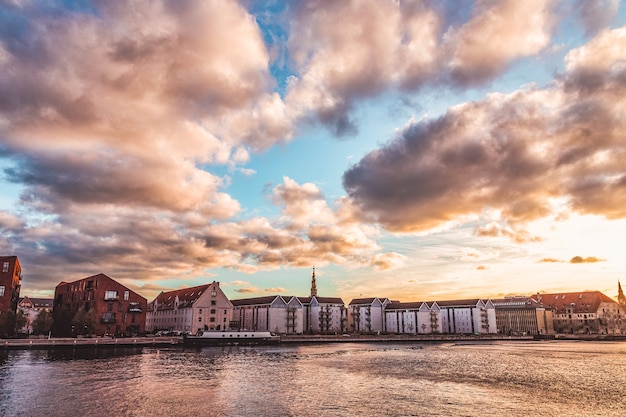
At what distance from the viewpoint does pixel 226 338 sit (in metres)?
133

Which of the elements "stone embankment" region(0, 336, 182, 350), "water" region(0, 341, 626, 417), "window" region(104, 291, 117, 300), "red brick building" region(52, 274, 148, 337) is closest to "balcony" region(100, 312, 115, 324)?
"red brick building" region(52, 274, 148, 337)

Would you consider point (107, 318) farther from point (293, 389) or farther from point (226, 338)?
point (293, 389)

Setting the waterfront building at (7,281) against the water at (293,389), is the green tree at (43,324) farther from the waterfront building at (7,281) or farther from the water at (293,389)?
the water at (293,389)

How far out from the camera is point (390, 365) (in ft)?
257

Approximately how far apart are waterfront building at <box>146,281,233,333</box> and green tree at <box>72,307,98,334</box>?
1377 inches

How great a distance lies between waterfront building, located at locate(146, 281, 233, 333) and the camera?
14750cm

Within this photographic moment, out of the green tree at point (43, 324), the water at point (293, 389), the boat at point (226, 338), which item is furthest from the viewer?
the boat at point (226, 338)

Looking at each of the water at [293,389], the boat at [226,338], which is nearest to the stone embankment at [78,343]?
the boat at [226,338]

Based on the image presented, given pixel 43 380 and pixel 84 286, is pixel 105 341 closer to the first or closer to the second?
pixel 84 286

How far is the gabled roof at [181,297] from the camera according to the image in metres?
152

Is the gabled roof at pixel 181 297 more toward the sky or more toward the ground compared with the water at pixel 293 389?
more toward the sky

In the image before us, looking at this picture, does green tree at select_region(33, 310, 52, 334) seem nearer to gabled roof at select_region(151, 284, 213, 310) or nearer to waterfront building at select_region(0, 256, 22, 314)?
waterfront building at select_region(0, 256, 22, 314)

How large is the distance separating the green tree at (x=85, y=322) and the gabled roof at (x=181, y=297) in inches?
1444

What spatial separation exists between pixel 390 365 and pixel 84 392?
49617mm
